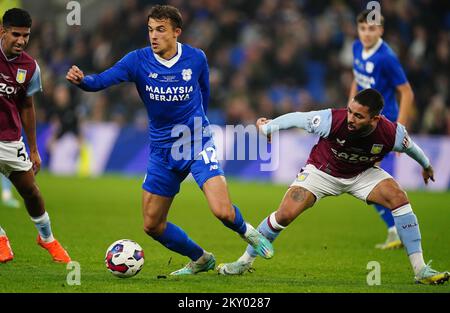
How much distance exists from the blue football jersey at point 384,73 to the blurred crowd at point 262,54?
8.35 m

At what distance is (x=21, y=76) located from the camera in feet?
25.5

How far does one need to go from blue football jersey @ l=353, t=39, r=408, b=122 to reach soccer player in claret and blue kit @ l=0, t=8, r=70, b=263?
14.6 feet

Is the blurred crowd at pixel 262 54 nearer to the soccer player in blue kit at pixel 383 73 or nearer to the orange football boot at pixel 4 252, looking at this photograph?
the soccer player in blue kit at pixel 383 73

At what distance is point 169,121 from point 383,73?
12.6 ft

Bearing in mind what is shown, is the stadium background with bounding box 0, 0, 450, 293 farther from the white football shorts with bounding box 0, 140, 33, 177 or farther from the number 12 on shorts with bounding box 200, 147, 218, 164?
the number 12 on shorts with bounding box 200, 147, 218, 164

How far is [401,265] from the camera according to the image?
8695 mm

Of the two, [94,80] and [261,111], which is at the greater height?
[94,80]

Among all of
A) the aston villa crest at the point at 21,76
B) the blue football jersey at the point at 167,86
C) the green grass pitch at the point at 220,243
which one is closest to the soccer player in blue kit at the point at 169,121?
the blue football jersey at the point at 167,86

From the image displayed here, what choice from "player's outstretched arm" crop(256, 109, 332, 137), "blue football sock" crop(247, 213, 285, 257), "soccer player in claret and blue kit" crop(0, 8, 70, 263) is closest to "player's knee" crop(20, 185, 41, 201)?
"soccer player in claret and blue kit" crop(0, 8, 70, 263)

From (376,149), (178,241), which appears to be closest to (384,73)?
(376,149)

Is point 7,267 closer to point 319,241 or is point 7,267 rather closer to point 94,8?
point 319,241

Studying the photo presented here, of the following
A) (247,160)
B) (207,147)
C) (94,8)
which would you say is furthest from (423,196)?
(94,8)

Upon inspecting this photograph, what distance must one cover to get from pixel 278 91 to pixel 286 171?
2892 millimetres

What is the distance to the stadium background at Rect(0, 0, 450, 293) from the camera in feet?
44.2
